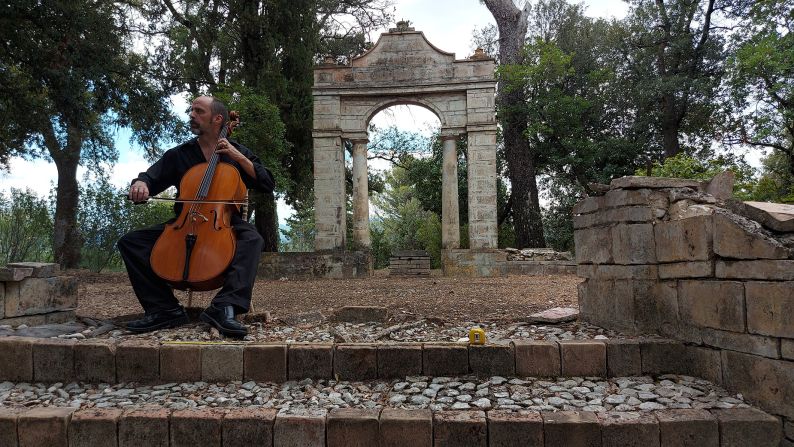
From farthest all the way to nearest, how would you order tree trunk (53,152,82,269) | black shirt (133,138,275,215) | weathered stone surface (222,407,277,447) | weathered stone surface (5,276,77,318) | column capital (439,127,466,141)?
tree trunk (53,152,82,269) < column capital (439,127,466,141) < black shirt (133,138,275,215) < weathered stone surface (5,276,77,318) < weathered stone surface (222,407,277,447)

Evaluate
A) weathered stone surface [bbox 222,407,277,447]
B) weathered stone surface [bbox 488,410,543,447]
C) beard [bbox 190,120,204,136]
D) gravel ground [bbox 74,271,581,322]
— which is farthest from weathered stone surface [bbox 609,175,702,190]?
beard [bbox 190,120,204,136]

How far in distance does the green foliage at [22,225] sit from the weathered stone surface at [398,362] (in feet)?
53.6

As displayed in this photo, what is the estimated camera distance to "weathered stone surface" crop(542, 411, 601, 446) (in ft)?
8.35

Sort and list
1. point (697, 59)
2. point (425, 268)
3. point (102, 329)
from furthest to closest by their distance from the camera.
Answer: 1. point (697, 59)
2. point (425, 268)
3. point (102, 329)

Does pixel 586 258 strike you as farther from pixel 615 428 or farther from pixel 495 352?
pixel 615 428

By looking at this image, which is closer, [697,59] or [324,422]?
[324,422]

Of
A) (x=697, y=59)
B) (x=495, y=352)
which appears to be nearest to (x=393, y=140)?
(x=697, y=59)

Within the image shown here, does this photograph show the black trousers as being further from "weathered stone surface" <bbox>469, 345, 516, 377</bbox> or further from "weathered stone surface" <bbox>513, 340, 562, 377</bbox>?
"weathered stone surface" <bbox>513, 340, 562, 377</bbox>

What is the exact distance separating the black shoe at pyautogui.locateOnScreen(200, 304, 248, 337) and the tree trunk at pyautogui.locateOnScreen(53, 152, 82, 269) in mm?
11929

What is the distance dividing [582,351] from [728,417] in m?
0.88

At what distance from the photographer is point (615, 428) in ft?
8.34

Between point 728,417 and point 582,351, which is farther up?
point 582,351

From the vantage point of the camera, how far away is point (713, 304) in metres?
3.09

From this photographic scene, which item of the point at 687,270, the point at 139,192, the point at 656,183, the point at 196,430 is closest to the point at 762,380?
the point at 687,270
